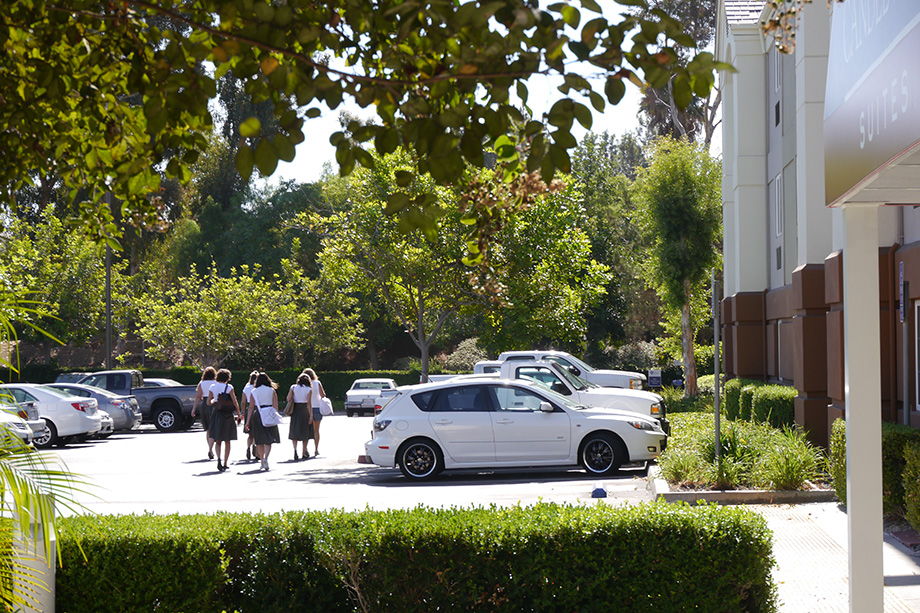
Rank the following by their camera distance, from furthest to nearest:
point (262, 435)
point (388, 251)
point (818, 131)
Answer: point (388, 251) → point (262, 435) → point (818, 131)

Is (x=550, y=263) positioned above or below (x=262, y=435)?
above

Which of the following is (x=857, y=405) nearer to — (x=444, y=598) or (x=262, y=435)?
(x=444, y=598)

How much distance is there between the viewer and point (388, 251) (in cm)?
2520

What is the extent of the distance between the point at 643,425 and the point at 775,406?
3361 mm

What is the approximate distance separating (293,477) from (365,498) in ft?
10.5

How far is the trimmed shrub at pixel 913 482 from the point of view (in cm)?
837

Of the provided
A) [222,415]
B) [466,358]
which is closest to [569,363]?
[222,415]

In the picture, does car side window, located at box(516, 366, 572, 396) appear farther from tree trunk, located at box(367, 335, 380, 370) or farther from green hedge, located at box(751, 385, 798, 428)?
tree trunk, located at box(367, 335, 380, 370)

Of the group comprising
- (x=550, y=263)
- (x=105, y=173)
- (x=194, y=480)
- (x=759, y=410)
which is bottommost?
(x=194, y=480)

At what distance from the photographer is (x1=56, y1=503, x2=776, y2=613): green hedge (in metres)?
5.63

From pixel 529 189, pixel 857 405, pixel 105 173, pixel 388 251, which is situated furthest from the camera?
pixel 388 251

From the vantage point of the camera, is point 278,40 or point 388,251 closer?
point 278,40

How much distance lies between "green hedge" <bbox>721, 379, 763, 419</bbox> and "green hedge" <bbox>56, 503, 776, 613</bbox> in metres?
15.8

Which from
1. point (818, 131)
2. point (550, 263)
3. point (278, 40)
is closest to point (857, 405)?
point (278, 40)
